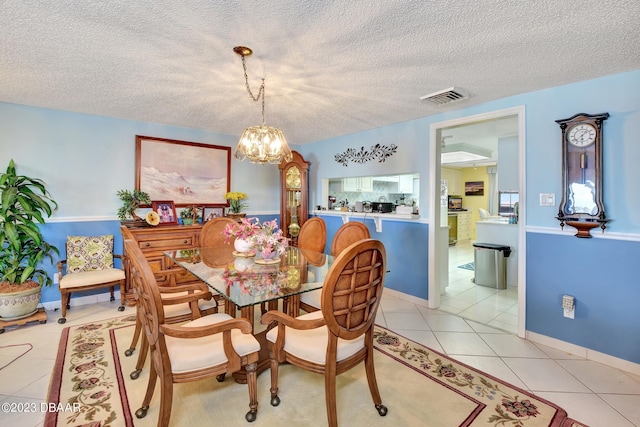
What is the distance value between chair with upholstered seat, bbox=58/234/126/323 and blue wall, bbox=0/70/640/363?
25cm

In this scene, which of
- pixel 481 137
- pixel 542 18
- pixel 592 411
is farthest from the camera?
pixel 481 137

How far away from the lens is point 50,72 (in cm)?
239

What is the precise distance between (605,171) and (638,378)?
157cm

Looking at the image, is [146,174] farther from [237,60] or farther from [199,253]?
[237,60]

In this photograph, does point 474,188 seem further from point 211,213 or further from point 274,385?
point 274,385

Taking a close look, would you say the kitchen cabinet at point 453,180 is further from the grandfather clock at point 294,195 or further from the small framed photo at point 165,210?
the small framed photo at point 165,210

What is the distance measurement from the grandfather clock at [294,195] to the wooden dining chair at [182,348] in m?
3.22

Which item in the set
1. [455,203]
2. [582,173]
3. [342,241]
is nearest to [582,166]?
[582,173]

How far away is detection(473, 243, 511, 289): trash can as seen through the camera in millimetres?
4277

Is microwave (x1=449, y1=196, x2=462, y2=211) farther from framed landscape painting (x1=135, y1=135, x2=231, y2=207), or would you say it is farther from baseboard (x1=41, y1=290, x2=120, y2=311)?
baseboard (x1=41, y1=290, x2=120, y2=311)

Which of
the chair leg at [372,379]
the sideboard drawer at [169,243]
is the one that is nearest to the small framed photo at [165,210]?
the sideboard drawer at [169,243]

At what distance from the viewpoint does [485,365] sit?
2.29 meters

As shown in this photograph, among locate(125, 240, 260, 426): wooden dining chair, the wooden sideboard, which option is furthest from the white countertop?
locate(125, 240, 260, 426): wooden dining chair

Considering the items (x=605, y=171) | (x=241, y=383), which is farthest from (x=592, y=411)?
(x=241, y=383)
